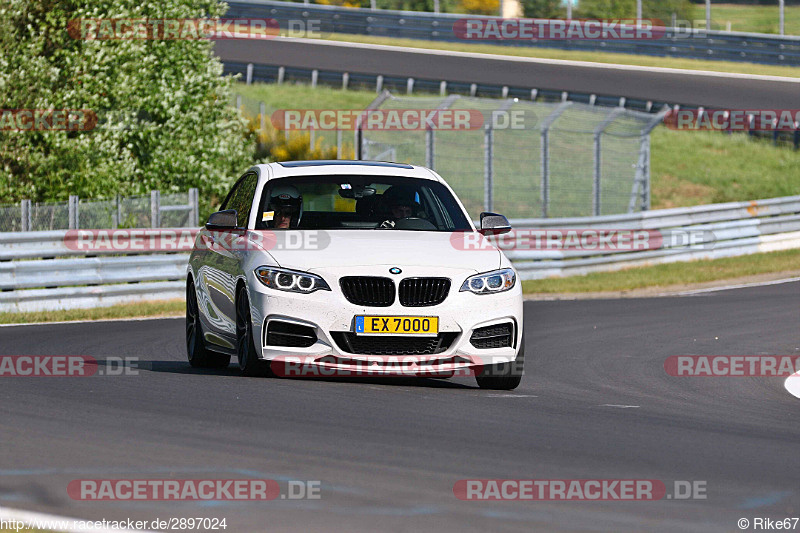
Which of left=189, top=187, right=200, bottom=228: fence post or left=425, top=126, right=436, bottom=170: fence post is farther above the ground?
left=425, top=126, right=436, bottom=170: fence post

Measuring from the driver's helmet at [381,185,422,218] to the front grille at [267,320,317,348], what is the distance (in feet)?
5.12

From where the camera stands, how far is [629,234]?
84.8ft

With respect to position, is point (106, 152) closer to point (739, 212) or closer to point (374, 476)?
point (739, 212)

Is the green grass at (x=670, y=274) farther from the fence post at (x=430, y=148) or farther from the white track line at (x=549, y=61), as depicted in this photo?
the white track line at (x=549, y=61)

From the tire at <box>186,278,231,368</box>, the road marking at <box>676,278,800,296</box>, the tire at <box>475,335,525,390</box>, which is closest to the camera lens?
the tire at <box>475,335,525,390</box>

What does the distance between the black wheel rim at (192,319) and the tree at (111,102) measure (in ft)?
47.2

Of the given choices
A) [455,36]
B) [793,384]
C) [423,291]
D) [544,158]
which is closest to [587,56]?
[455,36]

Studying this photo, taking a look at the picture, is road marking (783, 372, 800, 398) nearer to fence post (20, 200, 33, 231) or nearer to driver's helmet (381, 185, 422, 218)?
driver's helmet (381, 185, 422, 218)

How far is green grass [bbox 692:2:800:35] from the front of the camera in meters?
61.9

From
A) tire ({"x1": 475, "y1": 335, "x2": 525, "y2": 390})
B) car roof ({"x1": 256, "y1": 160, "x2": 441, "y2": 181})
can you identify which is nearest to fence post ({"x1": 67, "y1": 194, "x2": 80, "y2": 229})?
car roof ({"x1": 256, "y1": 160, "x2": 441, "y2": 181})

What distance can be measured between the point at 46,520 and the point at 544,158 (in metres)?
20.6

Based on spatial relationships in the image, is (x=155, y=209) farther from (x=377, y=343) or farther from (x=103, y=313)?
(x=377, y=343)

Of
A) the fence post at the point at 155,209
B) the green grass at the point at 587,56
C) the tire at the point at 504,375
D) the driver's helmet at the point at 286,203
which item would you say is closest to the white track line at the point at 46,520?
the tire at the point at 504,375

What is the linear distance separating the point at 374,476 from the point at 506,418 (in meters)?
2.23
